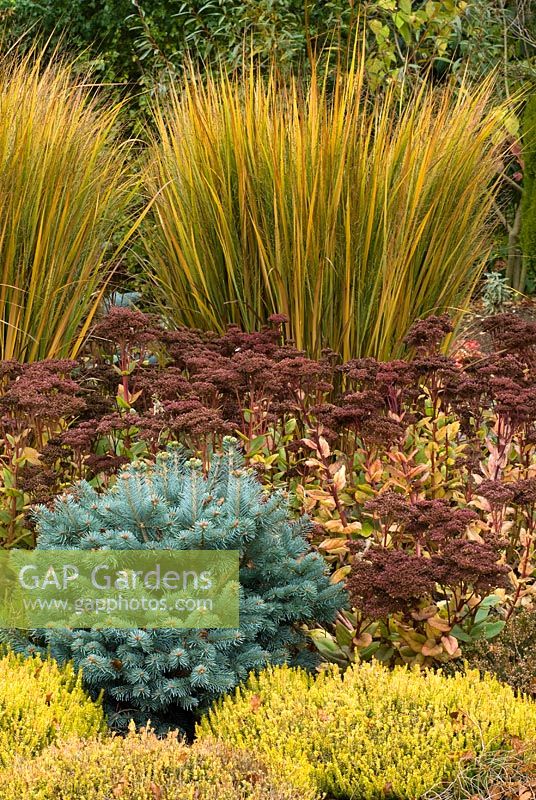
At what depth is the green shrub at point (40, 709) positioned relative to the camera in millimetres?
2403

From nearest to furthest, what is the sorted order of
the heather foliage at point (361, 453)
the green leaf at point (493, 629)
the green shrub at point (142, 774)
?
the green shrub at point (142, 774) → the heather foliage at point (361, 453) → the green leaf at point (493, 629)

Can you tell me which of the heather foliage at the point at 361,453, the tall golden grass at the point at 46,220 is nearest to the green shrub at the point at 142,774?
the heather foliage at the point at 361,453

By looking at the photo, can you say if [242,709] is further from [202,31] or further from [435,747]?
[202,31]

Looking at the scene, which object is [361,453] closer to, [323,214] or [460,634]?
[460,634]

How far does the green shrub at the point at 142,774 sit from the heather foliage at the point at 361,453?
0.61 m

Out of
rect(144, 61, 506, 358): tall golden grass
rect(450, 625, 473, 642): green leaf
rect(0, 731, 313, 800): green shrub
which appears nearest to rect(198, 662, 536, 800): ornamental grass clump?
rect(0, 731, 313, 800): green shrub

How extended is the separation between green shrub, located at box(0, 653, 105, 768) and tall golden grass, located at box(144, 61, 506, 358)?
7.99 ft

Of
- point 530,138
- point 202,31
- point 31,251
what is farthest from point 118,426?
point 202,31

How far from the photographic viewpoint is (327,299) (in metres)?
4.68

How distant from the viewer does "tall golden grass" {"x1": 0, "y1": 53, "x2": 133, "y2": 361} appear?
4.38 meters

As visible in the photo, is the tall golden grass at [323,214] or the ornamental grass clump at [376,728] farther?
the tall golden grass at [323,214]

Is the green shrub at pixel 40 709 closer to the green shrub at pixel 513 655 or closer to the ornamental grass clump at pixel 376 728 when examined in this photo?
the ornamental grass clump at pixel 376 728

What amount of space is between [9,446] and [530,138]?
696 centimetres

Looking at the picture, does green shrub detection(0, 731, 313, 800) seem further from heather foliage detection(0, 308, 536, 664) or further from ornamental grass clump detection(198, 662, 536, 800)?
heather foliage detection(0, 308, 536, 664)
